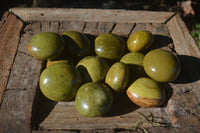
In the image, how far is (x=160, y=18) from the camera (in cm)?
240

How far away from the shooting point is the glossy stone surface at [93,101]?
5.22 feet

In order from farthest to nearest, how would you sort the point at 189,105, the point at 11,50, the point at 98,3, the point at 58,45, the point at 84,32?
the point at 98,3, the point at 84,32, the point at 11,50, the point at 58,45, the point at 189,105

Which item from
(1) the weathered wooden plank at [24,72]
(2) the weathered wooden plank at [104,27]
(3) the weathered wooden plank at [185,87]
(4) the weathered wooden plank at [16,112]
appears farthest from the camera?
(2) the weathered wooden plank at [104,27]

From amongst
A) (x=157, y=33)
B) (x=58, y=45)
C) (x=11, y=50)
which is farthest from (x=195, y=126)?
(x=11, y=50)

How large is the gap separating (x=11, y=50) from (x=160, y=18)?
1.85m

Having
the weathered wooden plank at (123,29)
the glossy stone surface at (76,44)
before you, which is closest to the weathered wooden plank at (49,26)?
the glossy stone surface at (76,44)

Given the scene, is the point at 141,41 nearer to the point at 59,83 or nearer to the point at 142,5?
the point at 59,83

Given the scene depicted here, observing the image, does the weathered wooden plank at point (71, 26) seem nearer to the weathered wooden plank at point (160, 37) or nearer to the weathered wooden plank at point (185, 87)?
the weathered wooden plank at point (160, 37)

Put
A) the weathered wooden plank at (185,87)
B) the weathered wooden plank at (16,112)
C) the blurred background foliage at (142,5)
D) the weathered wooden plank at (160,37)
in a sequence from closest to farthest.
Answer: the weathered wooden plank at (16,112)
the weathered wooden plank at (185,87)
the weathered wooden plank at (160,37)
the blurred background foliage at (142,5)

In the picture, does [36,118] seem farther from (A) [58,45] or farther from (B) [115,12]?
(B) [115,12]

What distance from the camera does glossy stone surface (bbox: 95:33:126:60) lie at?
6.59 ft

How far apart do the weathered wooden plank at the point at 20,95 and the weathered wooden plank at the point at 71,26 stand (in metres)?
0.55

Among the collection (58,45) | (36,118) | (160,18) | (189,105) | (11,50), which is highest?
(160,18)

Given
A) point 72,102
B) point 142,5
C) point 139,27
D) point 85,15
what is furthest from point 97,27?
point 142,5
